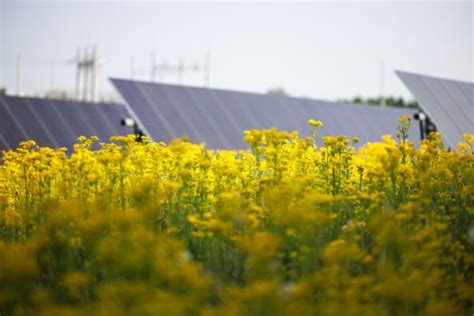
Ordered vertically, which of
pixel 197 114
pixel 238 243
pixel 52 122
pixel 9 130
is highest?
pixel 197 114

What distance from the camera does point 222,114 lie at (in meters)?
13.7

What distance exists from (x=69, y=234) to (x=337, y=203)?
7.40ft

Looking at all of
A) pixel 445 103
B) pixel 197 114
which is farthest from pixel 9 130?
pixel 445 103

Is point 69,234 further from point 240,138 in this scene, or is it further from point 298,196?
point 240,138

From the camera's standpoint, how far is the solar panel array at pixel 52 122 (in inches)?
466

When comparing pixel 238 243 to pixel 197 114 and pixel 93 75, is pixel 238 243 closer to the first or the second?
pixel 197 114

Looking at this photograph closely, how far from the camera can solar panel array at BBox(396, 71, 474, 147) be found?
13.2 m

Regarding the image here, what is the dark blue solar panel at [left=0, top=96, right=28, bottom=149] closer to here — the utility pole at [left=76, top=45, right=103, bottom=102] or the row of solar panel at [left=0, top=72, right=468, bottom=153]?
the row of solar panel at [left=0, top=72, right=468, bottom=153]

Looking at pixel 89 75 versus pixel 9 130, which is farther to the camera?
pixel 89 75

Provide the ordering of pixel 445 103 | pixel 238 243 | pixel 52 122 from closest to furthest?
pixel 238 243 → pixel 52 122 → pixel 445 103

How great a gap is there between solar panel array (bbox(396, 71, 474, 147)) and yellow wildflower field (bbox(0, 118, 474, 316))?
7.12 metres

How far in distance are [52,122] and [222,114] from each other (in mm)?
3562

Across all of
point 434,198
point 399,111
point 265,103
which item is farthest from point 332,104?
point 434,198

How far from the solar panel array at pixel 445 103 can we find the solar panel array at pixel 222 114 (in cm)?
219
